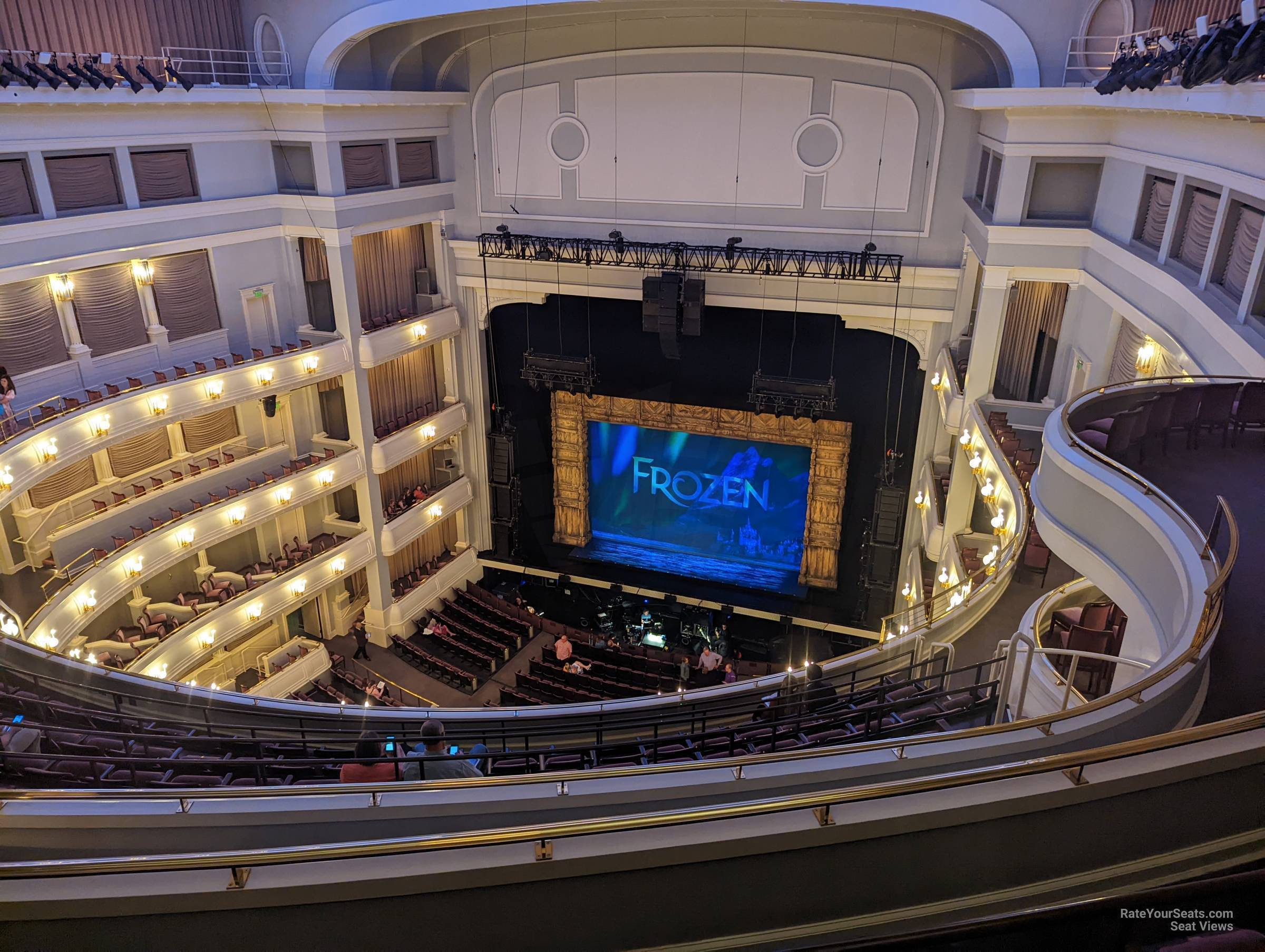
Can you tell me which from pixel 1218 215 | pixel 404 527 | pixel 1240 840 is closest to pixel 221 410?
pixel 404 527

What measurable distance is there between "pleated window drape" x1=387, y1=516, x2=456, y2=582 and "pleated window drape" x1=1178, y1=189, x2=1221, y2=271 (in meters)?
14.5

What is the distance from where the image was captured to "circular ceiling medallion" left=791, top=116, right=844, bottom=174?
49.3 feet

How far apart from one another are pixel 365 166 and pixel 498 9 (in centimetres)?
387

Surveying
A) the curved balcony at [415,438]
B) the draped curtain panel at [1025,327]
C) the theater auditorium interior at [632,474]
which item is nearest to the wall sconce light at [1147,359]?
the theater auditorium interior at [632,474]

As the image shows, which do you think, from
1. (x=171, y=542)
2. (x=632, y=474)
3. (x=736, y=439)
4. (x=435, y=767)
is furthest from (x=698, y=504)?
(x=435, y=767)

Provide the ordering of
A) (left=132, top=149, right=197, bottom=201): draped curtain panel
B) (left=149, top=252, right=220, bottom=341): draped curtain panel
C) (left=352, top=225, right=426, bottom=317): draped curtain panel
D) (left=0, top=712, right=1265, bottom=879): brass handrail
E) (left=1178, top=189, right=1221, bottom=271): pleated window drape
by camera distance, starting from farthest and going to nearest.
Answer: (left=352, top=225, right=426, bottom=317): draped curtain panel → (left=149, top=252, right=220, bottom=341): draped curtain panel → (left=132, top=149, right=197, bottom=201): draped curtain panel → (left=1178, top=189, right=1221, bottom=271): pleated window drape → (left=0, top=712, right=1265, bottom=879): brass handrail

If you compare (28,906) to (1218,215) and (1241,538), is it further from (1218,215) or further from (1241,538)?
(1218,215)

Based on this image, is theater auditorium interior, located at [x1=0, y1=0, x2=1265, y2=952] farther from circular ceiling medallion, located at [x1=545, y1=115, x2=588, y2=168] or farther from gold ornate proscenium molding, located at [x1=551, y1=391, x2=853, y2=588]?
circular ceiling medallion, located at [x1=545, y1=115, x2=588, y2=168]

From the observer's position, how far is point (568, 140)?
16.5m

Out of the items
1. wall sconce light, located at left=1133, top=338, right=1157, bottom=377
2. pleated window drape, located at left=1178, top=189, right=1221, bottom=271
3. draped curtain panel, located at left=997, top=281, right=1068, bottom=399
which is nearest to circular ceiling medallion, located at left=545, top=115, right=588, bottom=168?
draped curtain panel, located at left=997, top=281, right=1068, bottom=399

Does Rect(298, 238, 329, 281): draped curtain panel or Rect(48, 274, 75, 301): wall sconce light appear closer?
Rect(48, 274, 75, 301): wall sconce light

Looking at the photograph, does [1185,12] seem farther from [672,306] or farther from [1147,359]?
[672,306]

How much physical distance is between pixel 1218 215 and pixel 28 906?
9.27 m

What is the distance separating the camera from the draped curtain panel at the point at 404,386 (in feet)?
56.7
